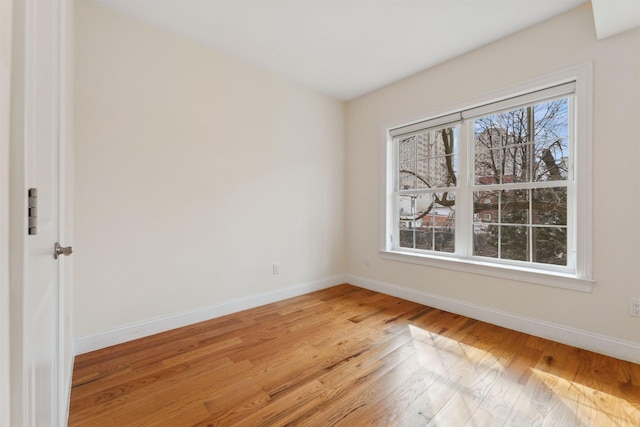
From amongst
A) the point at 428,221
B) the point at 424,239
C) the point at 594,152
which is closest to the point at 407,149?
the point at 428,221

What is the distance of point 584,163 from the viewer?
81.4 inches

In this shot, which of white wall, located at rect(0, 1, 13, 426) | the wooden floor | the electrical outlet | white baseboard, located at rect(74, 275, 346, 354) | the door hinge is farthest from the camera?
white baseboard, located at rect(74, 275, 346, 354)

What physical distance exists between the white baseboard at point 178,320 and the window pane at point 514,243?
2.14 m

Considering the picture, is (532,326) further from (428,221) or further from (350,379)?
(350,379)

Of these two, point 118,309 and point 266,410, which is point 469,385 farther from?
point 118,309

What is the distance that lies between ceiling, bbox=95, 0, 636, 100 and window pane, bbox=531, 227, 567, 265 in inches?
69.0

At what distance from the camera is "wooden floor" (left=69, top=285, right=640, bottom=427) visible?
1403 mm

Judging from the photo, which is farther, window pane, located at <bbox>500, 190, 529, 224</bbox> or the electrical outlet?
window pane, located at <bbox>500, 190, 529, 224</bbox>

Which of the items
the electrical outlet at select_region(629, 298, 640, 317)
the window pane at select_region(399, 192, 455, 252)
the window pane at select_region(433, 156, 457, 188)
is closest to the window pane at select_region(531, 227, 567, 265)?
the electrical outlet at select_region(629, 298, 640, 317)

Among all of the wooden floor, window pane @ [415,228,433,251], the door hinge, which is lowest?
the wooden floor

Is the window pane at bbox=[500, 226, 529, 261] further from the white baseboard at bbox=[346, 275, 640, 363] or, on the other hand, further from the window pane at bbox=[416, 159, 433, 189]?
the window pane at bbox=[416, 159, 433, 189]

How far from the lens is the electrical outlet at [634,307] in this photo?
73.4 inches

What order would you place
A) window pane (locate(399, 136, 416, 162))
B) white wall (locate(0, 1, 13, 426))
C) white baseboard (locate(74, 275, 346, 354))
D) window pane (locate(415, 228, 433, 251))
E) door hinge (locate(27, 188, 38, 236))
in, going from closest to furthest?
white wall (locate(0, 1, 13, 426)), door hinge (locate(27, 188, 38, 236)), white baseboard (locate(74, 275, 346, 354)), window pane (locate(415, 228, 433, 251)), window pane (locate(399, 136, 416, 162))

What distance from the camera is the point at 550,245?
2.32m
